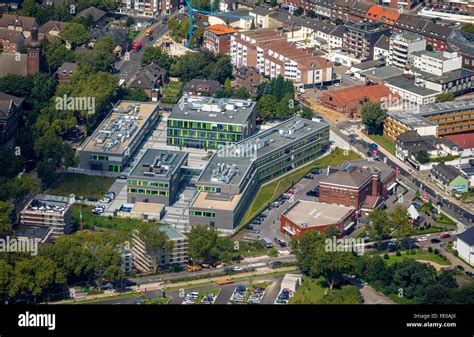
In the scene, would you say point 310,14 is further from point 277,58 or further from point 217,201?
point 217,201

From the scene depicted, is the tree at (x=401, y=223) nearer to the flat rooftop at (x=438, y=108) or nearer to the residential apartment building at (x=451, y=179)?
the residential apartment building at (x=451, y=179)

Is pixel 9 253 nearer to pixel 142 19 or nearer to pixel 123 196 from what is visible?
pixel 123 196

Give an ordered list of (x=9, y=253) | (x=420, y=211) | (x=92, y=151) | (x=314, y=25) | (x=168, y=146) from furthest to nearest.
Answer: (x=314, y=25) < (x=168, y=146) < (x=92, y=151) < (x=420, y=211) < (x=9, y=253)

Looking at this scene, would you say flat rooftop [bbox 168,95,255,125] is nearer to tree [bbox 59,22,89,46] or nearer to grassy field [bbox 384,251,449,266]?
grassy field [bbox 384,251,449,266]

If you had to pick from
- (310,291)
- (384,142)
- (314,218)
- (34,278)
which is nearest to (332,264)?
(310,291)

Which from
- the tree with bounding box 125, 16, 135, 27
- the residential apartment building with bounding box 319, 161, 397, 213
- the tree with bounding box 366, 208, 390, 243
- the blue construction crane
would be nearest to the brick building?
the residential apartment building with bounding box 319, 161, 397, 213

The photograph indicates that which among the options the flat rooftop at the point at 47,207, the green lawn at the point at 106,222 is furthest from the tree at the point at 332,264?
the flat rooftop at the point at 47,207

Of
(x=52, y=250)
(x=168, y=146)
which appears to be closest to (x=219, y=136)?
(x=168, y=146)

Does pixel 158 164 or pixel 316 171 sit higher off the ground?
pixel 158 164
